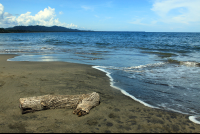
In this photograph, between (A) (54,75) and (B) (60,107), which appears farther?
(A) (54,75)

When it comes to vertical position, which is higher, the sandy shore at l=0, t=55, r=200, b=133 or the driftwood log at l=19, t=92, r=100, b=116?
the driftwood log at l=19, t=92, r=100, b=116

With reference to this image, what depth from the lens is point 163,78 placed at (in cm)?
702

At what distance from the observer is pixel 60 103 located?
154 inches

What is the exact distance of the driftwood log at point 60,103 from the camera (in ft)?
11.9

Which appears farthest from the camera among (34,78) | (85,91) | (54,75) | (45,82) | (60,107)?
(54,75)

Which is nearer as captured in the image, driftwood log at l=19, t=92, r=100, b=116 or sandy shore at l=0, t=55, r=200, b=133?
sandy shore at l=0, t=55, r=200, b=133

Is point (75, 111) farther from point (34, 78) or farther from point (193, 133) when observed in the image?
point (34, 78)

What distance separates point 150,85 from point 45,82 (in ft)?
14.7

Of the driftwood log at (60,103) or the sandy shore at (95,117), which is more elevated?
the driftwood log at (60,103)

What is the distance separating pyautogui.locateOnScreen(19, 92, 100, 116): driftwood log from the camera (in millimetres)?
3635

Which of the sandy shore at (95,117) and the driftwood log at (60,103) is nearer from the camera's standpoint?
the sandy shore at (95,117)

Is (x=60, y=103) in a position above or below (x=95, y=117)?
above

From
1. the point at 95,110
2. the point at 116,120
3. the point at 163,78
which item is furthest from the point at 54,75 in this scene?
the point at 163,78

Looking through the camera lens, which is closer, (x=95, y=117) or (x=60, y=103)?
(x=95, y=117)
